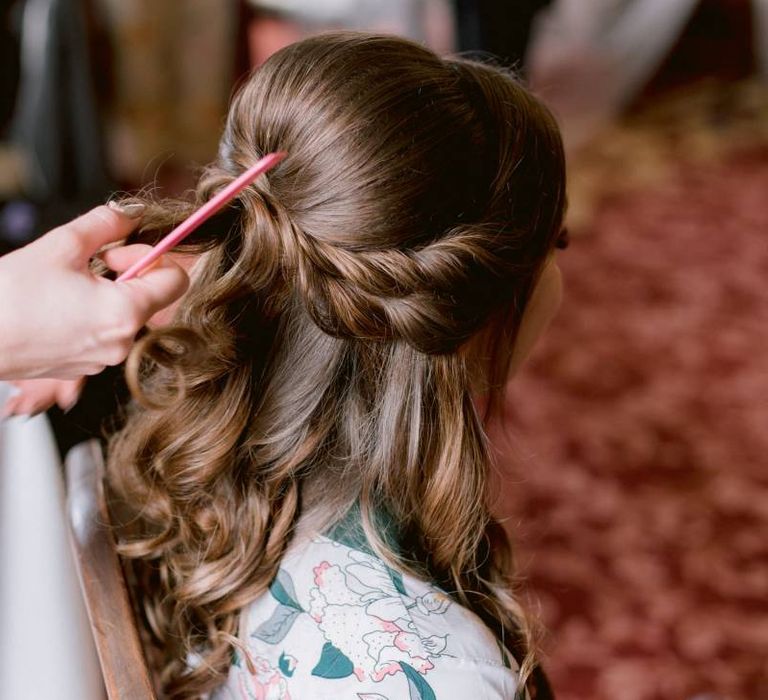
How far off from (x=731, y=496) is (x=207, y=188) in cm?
145

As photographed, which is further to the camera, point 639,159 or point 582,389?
point 639,159

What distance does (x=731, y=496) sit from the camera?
181cm

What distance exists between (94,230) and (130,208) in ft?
0.24

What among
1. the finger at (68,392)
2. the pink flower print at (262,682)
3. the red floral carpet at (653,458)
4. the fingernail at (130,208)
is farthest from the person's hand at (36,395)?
the red floral carpet at (653,458)

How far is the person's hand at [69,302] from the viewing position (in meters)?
0.59

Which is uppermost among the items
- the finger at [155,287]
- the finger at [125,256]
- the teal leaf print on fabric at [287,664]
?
the finger at [155,287]

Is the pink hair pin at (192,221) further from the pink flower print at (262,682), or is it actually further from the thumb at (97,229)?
the pink flower print at (262,682)

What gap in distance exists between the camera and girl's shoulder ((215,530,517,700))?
68 cm

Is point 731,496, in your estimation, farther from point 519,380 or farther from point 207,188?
point 207,188

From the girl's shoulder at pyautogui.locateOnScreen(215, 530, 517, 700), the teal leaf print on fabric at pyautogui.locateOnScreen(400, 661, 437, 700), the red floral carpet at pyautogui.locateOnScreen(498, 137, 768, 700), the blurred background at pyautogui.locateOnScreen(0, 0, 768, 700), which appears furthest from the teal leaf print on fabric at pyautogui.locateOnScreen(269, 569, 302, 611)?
the red floral carpet at pyautogui.locateOnScreen(498, 137, 768, 700)

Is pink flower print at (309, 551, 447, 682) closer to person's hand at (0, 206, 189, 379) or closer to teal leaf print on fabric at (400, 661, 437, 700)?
teal leaf print on fabric at (400, 661, 437, 700)

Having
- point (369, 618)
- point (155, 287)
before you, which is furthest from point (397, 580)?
point (155, 287)

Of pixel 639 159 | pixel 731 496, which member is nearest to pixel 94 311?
pixel 731 496

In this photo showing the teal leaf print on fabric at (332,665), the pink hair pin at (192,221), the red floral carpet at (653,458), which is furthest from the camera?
the red floral carpet at (653,458)
